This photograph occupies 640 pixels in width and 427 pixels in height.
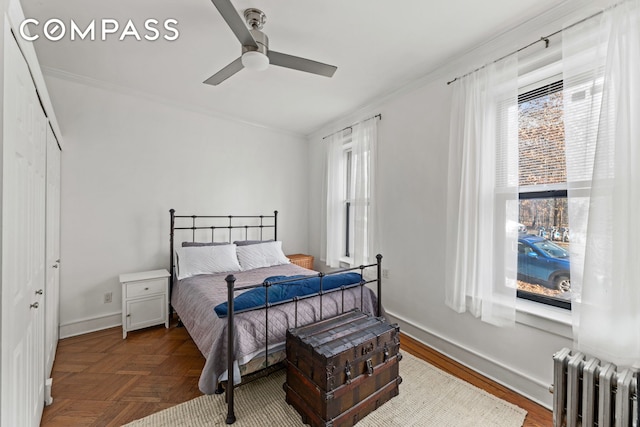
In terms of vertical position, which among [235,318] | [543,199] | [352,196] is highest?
[352,196]

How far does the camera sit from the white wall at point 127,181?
292cm

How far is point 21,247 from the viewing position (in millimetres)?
1251

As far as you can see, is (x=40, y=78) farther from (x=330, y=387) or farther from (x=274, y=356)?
(x=330, y=387)

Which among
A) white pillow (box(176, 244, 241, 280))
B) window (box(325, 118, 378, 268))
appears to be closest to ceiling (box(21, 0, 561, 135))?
window (box(325, 118, 378, 268))

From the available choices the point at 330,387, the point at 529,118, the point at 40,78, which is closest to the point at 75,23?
the point at 40,78

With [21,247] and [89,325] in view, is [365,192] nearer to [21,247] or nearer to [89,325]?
[21,247]

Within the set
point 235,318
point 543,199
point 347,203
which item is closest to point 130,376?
point 235,318

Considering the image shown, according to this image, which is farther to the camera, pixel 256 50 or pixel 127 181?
pixel 127 181

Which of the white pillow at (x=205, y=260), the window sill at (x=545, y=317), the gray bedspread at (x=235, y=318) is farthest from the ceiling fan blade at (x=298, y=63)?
the window sill at (x=545, y=317)

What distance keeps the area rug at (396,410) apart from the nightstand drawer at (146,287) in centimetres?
154

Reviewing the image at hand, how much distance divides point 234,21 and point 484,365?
10.4ft

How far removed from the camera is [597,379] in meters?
1.53

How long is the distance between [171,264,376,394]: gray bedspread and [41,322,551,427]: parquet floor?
322 millimetres

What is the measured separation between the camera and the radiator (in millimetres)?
1424
